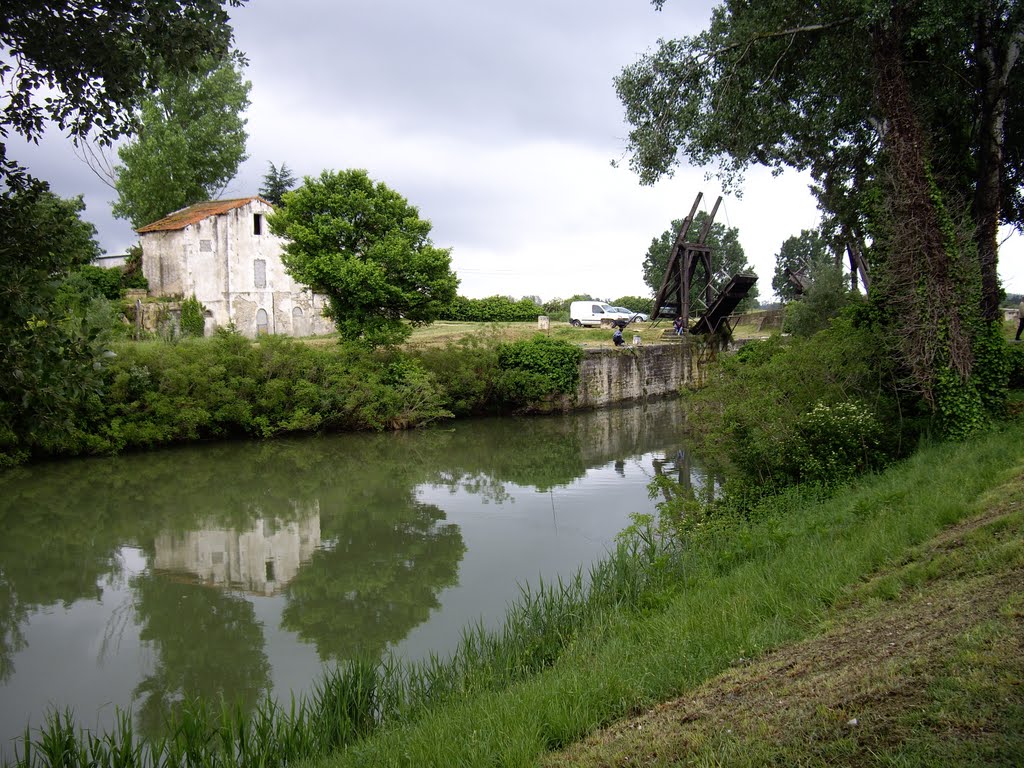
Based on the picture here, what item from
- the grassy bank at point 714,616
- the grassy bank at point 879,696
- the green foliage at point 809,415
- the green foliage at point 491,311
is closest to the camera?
A: the grassy bank at point 879,696

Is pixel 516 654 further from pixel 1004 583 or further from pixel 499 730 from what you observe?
pixel 1004 583

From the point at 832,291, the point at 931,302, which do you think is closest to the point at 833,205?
the point at 931,302

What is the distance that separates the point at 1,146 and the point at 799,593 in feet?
22.1

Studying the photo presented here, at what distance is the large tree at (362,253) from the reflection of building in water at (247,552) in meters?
12.9

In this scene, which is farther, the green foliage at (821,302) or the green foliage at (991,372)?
the green foliage at (821,302)

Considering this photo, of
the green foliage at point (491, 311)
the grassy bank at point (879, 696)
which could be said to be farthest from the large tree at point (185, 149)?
the grassy bank at point (879, 696)

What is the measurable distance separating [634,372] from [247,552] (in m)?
24.9

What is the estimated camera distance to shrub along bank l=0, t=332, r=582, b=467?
21578 mm

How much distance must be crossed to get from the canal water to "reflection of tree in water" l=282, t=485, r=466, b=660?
4cm

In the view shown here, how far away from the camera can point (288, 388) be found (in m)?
A: 24.9

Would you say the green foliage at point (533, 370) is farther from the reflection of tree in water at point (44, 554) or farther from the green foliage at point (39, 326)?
the green foliage at point (39, 326)

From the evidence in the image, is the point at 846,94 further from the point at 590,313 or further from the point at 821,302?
the point at 590,313

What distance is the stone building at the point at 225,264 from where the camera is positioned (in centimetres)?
3609

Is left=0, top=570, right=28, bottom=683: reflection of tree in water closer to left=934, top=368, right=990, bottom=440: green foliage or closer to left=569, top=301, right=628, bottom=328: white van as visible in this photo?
left=934, top=368, right=990, bottom=440: green foliage
